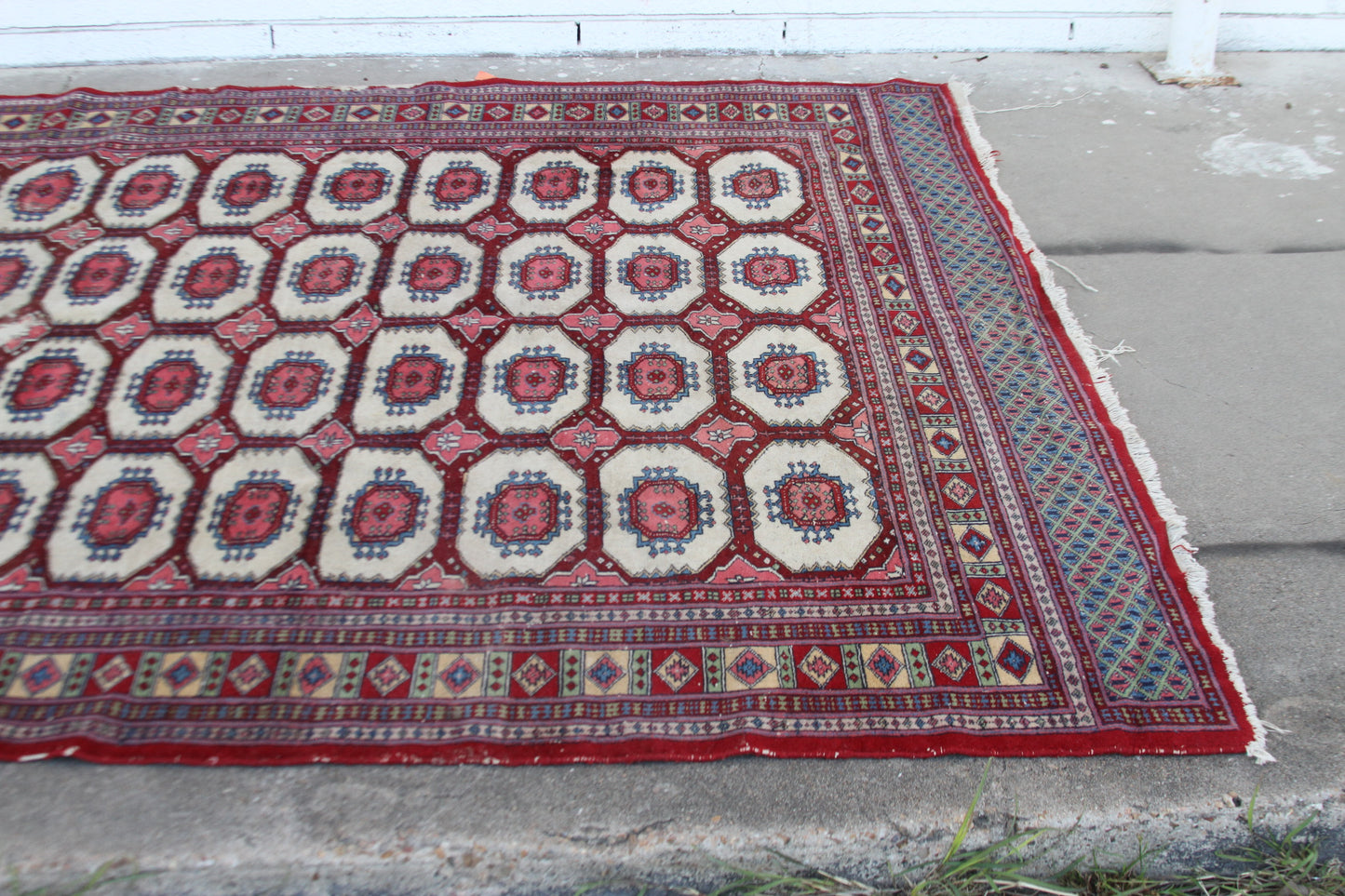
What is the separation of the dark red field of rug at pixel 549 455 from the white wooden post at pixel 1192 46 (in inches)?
39.7

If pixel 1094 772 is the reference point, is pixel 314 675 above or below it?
above

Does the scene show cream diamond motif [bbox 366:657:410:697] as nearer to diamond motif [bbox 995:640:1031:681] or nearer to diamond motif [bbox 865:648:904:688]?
diamond motif [bbox 865:648:904:688]

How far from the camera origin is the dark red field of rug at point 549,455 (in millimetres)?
1498

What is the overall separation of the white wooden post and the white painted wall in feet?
0.54

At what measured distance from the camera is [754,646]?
1582 millimetres

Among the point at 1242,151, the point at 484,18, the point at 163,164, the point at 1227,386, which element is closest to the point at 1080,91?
the point at 1242,151

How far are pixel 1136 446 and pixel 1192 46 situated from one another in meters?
2.04

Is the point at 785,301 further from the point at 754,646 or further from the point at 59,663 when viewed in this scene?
the point at 59,663

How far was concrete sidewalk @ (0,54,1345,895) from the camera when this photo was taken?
1328 millimetres

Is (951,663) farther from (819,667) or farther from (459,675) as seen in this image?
(459,675)

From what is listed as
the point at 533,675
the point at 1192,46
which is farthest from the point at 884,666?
the point at 1192,46

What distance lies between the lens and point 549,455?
1.87 meters

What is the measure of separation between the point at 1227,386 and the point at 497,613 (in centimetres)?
189

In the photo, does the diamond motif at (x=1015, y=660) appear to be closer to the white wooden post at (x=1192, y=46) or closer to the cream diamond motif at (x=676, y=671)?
the cream diamond motif at (x=676, y=671)
